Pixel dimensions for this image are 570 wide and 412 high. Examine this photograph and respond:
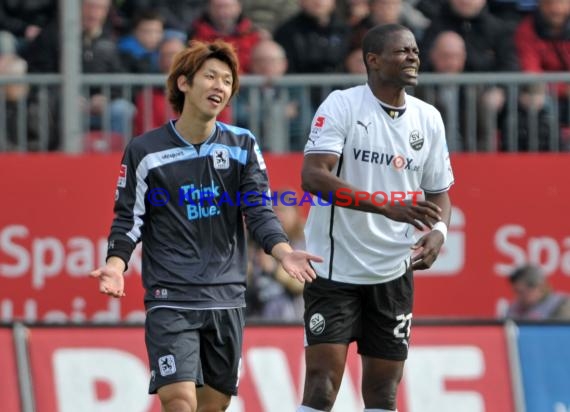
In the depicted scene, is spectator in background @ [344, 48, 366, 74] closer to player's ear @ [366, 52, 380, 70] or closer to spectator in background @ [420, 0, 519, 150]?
spectator in background @ [420, 0, 519, 150]

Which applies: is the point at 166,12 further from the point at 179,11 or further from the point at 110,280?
the point at 110,280

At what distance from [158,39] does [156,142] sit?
17.9ft

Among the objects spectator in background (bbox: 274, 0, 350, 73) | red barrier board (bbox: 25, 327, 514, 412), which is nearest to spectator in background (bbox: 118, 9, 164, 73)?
spectator in background (bbox: 274, 0, 350, 73)

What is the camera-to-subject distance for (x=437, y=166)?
891cm

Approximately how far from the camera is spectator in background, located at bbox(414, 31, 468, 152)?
13.5m

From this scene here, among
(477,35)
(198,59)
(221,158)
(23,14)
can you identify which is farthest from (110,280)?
(23,14)

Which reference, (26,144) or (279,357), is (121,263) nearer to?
(279,357)

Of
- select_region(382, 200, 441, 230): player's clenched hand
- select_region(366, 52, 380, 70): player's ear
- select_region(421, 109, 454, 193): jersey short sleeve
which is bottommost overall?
select_region(382, 200, 441, 230): player's clenched hand

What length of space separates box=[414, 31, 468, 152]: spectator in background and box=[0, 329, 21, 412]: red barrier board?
14.0 ft

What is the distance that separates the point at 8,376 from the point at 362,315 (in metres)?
3.59

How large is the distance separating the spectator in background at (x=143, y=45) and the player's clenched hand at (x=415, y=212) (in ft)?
19.7

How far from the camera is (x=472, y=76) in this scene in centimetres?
1341

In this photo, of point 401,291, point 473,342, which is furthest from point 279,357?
point 401,291

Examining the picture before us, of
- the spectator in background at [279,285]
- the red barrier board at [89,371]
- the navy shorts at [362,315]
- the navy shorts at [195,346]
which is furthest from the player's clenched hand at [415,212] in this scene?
the spectator in background at [279,285]
